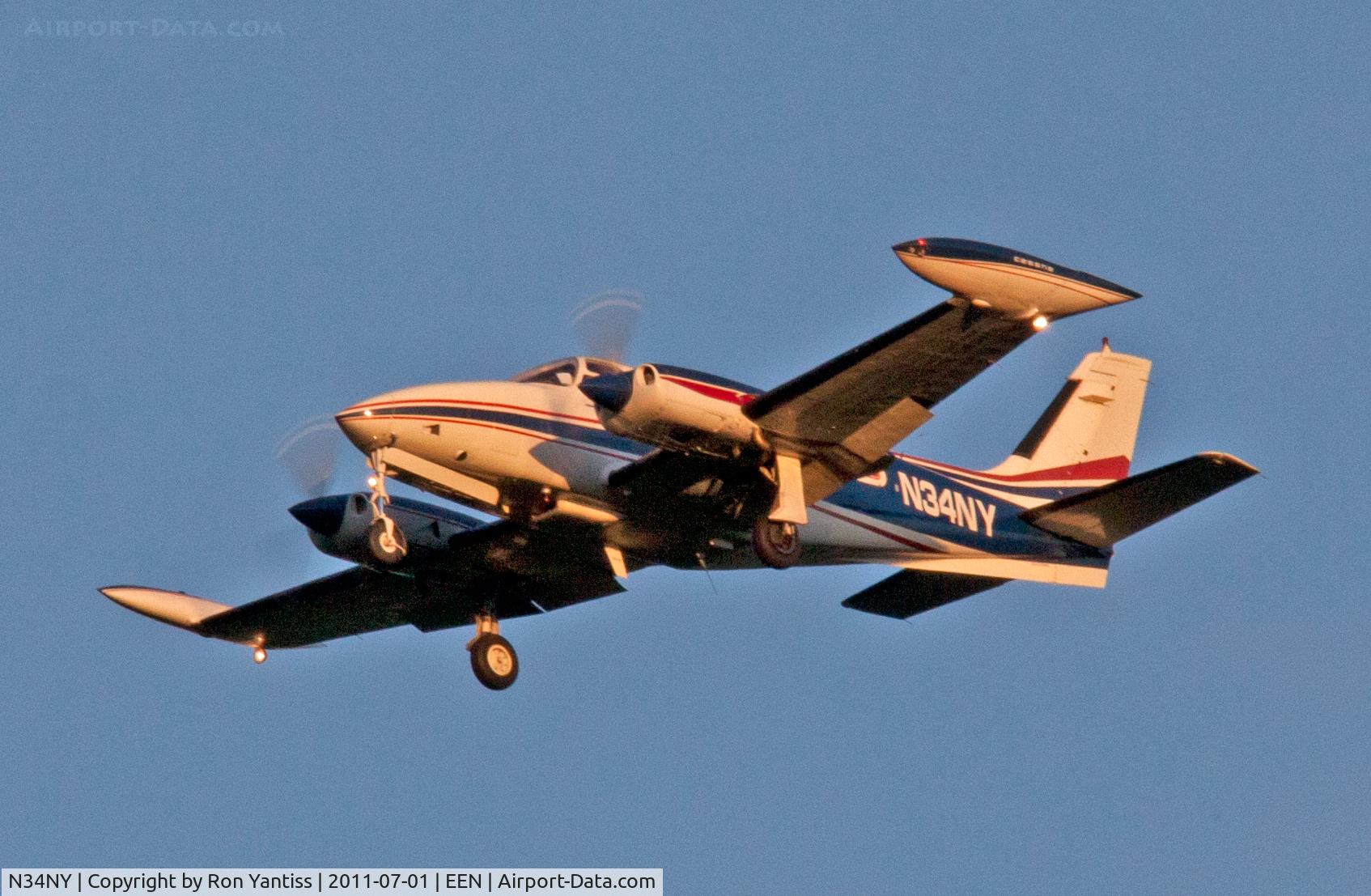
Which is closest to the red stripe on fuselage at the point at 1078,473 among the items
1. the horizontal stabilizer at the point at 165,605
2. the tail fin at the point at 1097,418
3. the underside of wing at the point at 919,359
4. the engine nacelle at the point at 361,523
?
the tail fin at the point at 1097,418

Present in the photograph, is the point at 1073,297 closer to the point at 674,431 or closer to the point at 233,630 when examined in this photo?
the point at 674,431

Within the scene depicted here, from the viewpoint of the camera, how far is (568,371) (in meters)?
25.1

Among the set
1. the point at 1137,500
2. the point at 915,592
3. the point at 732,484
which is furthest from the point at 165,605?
the point at 1137,500

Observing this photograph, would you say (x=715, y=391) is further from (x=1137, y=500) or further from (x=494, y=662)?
(x=1137, y=500)

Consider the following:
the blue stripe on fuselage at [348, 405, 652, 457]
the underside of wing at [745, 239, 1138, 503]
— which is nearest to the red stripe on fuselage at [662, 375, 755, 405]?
the underside of wing at [745, 239, 1138, 503]

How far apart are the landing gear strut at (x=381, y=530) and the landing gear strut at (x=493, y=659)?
2577 mm

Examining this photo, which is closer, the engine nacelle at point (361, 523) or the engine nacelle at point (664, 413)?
the engine nacelle at point (664, 413)

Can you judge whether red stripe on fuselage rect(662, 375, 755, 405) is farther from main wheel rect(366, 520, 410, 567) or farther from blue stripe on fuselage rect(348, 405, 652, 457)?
main wheel rect(366, 520, 410, 567)

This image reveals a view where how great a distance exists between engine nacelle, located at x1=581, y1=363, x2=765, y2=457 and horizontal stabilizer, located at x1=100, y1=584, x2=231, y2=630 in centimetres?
881

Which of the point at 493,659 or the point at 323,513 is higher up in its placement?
the point at 323,513

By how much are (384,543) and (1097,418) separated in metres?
11.4

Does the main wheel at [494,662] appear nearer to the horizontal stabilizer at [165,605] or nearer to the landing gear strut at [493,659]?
the landing gear strut at [493,659]

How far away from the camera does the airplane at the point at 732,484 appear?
2355 cm

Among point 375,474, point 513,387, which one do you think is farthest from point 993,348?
point 375,474
